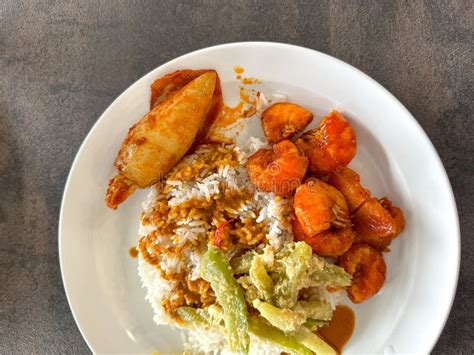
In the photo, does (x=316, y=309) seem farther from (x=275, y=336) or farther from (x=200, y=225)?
(x=200, y=225)

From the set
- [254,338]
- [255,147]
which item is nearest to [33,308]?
[254,338]

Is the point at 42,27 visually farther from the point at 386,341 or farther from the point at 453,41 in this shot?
the point at 386,341

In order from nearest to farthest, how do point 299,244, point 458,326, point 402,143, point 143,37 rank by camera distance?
point 299,244, point 402,143, point 458,326, point 143,37

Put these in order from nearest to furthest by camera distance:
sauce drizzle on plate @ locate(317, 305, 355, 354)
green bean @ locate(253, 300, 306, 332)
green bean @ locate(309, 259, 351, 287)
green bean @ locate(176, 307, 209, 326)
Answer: green bean @ locate(253, 300, 306, 332) → green bean @ locate(309, 259, 351, 287) → green bean @ locate(176, 307, 209, 326) → sauce drizzle on plate @ locate(317, 305, 355, 354)

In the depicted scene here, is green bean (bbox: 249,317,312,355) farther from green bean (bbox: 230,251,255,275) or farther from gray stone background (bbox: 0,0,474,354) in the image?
gray stone background (bbox: 0,0,474,354)

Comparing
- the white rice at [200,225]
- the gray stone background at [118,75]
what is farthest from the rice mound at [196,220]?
the gray stone background at [118,75]

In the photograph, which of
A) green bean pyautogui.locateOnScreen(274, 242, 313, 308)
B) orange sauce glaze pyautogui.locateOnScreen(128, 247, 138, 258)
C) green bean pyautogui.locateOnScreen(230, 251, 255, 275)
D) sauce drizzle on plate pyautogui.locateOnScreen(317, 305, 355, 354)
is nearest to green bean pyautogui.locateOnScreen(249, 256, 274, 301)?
green bean pyautogui.locateOnScreen(274, 242, 313, 308)

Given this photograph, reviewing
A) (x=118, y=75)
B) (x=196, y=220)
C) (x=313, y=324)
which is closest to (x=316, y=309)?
(x=313, y=324)
